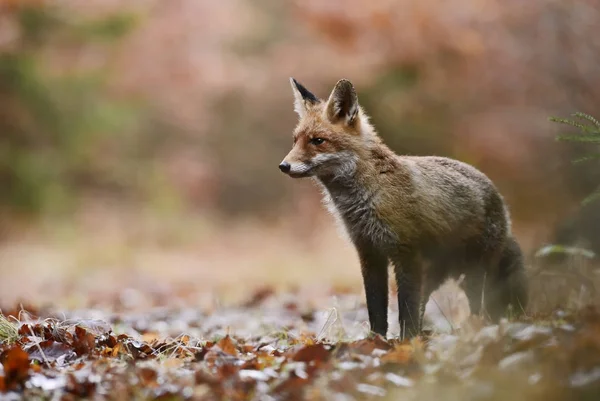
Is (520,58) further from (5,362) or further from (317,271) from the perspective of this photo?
(5,362)

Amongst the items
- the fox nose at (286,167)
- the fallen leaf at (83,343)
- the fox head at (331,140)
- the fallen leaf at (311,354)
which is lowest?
the fallen leaf at (83,343)

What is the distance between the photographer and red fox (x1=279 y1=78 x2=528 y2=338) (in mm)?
5125

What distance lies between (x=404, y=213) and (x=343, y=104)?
0.97 meters

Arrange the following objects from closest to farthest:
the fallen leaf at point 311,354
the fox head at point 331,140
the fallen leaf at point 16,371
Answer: the fallen leaf at point 16,371
the fallen leaf at point 311,354
the fox head at point 331,140

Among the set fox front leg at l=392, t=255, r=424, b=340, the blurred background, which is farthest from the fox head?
the blurred background

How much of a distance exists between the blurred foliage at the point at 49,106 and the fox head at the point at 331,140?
36.6 feet

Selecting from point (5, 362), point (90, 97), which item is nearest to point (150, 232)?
point (90, 97)

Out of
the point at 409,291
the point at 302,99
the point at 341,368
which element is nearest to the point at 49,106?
the point at 302,99

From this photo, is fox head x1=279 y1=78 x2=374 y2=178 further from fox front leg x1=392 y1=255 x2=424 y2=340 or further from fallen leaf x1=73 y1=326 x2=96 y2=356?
fallen leaf x1=73 y1=326 x2=96 y2=356

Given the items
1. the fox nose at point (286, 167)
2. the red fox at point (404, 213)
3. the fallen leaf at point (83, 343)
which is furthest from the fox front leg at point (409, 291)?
the fallen leaf at point (83, 343)

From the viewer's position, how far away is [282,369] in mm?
3809

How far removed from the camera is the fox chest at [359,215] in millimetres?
5137

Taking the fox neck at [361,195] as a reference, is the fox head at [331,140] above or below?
above

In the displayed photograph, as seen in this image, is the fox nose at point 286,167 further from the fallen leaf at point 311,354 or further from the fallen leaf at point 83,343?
the fallen leaf at point 83,343
